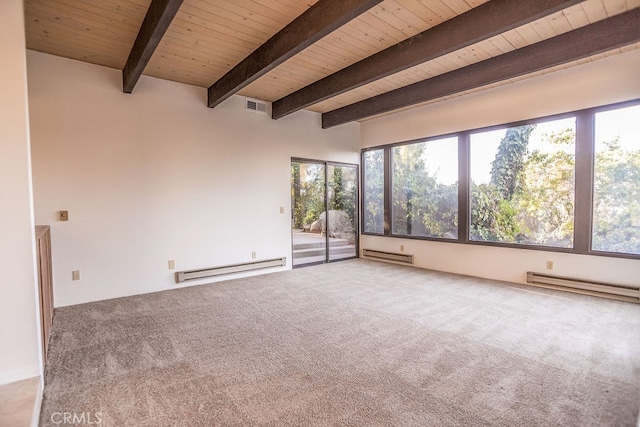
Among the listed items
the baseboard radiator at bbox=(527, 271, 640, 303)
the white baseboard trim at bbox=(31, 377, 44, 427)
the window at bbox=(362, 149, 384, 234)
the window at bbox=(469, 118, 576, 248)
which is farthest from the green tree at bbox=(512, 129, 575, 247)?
the white baseboard trim at bbox=(31, 377, 44, 427)

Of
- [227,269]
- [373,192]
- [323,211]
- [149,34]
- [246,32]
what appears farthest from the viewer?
[373,192]

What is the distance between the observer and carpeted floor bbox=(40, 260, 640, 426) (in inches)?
72.6

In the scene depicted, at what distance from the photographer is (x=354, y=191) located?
6.73 metres

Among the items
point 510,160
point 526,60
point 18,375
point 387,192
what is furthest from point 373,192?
point 18,375

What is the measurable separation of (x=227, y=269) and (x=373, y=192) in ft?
10.9

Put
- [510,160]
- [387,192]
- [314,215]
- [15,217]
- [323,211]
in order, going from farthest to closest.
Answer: [387,192] → [323,211] → [314,215] → [510,160] → [15,217]

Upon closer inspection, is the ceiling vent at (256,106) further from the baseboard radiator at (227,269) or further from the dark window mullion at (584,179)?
the dark window mullion at (584,179)

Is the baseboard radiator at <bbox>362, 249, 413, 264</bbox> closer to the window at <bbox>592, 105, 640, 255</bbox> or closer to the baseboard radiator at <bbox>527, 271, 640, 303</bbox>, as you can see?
the baseboard radiator at <bbox>527, 271, 640, 303</bbox>

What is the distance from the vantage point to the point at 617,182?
3793 mm

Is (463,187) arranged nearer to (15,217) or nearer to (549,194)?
(549,194)

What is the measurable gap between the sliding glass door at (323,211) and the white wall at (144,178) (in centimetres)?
30

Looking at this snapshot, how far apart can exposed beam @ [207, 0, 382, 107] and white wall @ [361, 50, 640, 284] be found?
3.26m

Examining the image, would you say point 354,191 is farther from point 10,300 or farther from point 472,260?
point 10,300

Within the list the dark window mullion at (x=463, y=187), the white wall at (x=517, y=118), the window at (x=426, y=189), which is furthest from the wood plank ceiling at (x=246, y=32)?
the window at (x=426, y=189)
